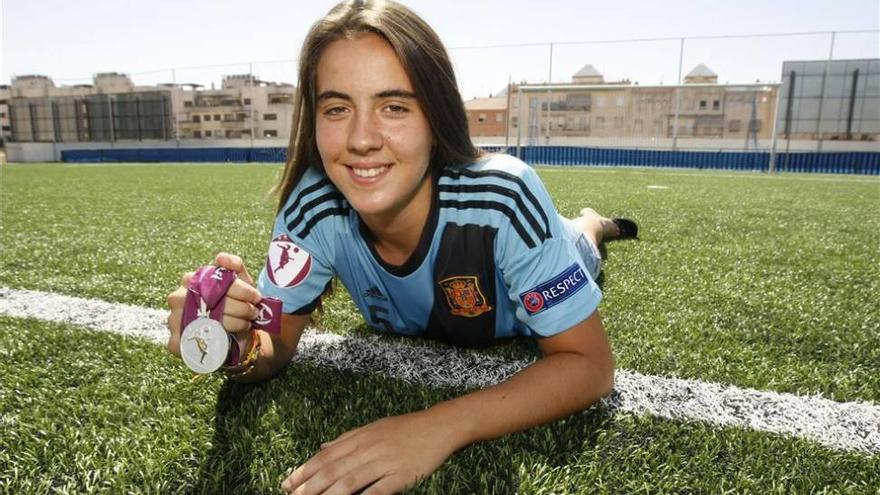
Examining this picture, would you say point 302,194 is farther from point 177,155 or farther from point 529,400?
point 177,155

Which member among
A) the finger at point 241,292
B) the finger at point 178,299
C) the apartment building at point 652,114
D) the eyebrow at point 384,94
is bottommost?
the finger at point 178,299

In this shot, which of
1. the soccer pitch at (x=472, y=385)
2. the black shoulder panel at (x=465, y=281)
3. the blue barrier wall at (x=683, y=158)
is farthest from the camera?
the blue barrier wall at (x=683, y=158)

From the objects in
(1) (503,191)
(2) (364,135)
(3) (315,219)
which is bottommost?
(3) (315,219)

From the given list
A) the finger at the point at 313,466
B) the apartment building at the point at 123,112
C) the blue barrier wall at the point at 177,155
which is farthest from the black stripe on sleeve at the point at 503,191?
the apartment building at the point at 123,112

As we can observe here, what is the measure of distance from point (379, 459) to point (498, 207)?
0.76m

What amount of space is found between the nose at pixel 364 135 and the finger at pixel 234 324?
525mm

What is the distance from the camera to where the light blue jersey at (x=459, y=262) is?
1573mm

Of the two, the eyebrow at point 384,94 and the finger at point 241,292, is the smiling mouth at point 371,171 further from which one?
the finger at point 241,292

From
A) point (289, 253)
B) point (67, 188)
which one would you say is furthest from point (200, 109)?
point (289, 253)

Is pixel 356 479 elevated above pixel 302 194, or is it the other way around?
pixel 302 194

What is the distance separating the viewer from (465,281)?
1.75 m

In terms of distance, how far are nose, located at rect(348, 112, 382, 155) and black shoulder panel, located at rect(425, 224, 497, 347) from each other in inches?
14.0

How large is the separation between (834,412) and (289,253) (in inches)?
64.5

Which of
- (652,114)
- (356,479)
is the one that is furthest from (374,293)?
(652,114)
